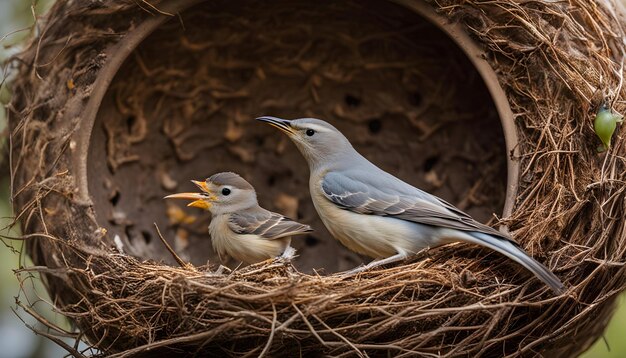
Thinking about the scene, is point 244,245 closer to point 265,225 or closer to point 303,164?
point 265,225

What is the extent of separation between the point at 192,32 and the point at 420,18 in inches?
49.3

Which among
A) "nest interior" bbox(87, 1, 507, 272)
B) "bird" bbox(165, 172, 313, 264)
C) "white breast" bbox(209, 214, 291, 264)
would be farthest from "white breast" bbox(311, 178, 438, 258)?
"nest interior" bbox(87, 1, 507, 272)

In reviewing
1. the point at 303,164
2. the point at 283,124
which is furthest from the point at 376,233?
the point at 303,164

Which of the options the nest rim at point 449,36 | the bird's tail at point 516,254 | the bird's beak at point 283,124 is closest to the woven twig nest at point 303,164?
the nest rim at point 449,36

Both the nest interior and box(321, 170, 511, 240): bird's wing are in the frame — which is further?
the nest interior

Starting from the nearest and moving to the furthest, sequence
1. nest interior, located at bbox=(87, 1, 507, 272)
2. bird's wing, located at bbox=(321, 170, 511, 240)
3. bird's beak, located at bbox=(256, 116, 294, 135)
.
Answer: bird's wing, located at bbox=(321, 170, 511, 240)
bird's beak, located at bbox=(256, 116, 294, 135)
nest interior, located at bbox=(87, 1, 507, 272)

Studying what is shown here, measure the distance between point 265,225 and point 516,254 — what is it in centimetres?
140

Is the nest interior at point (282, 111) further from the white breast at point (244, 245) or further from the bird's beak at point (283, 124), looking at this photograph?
the bird's beak at point (283, 124)

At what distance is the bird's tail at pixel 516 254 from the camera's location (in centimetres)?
396

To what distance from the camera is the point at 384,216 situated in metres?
4.52

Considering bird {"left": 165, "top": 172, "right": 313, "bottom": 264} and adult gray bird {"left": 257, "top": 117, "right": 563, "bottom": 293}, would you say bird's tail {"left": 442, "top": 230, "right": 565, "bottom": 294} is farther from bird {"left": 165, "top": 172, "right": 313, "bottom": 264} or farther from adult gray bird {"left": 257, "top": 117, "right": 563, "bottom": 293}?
bird {"left": 165, "top": 172, "right": 313, "bottom": 264}

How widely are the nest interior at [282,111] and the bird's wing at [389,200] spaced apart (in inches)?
36.1

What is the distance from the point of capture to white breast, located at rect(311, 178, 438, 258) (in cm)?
442

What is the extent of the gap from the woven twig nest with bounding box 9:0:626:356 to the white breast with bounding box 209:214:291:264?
439 mm
